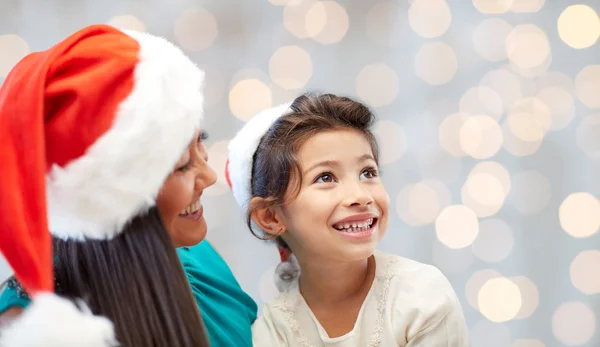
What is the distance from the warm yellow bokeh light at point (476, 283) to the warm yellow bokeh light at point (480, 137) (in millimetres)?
367

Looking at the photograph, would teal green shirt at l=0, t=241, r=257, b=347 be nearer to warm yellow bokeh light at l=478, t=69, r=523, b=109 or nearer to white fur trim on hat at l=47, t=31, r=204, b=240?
white fur trim on hat at l=47, t=31, r=204, b=240

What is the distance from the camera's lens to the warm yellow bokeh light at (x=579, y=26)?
1894 mm

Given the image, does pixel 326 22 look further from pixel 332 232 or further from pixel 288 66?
pixel 332 232

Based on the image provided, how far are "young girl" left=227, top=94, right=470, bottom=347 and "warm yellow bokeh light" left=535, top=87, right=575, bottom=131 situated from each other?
0.78 m

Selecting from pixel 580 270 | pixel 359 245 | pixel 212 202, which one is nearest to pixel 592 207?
pixel 580 270

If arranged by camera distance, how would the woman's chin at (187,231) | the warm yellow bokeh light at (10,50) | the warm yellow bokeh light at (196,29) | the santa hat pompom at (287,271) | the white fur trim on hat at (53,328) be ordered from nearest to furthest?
1. the white fur trim on hat at (53,328)
2. the woman's chin at (187,231)
3. the santa hat pompom at (287,271)
4. the warm yellow bokeh light at (10,50)
5. the warm yellow bokeh light at (196,29)

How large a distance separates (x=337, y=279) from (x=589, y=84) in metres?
1.09

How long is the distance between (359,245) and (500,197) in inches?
34.1

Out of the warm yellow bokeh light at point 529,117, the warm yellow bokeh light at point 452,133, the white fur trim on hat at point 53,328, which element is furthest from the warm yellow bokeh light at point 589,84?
the white fur trim on hat at point 53,328

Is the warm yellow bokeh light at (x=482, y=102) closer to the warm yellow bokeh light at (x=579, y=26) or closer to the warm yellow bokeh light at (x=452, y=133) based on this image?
the warm yellow bokeh light at (x=452, y=133)

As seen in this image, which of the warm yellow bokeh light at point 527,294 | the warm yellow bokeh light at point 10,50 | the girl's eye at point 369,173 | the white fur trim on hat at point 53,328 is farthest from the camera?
the warm yellow bokeh light at point 527,294

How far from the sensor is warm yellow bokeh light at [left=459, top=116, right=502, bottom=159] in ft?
6.33

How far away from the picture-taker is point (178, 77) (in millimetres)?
995

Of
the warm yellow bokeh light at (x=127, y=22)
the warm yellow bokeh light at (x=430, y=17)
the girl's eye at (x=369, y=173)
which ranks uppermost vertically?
the warm yellow bokeh light at (x=127, y=22)
